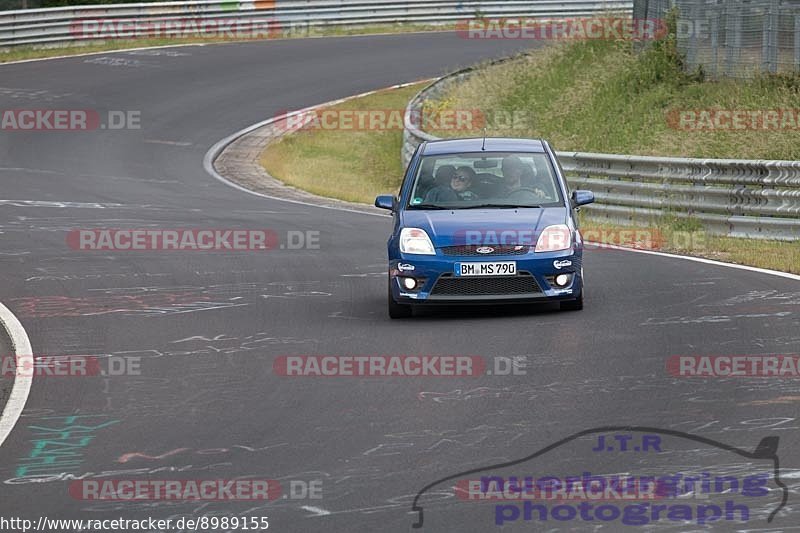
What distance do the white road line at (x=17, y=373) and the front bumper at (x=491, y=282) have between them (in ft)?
10.5

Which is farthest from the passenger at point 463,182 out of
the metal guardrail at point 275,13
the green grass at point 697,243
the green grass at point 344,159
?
the metal guardrail at point 275,13

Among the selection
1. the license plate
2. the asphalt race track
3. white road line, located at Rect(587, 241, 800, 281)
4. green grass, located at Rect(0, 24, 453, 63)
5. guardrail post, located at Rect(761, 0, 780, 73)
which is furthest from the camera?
green grass, located at Rect(0, 24, 453, 63)

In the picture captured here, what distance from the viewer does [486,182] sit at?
1301 cm

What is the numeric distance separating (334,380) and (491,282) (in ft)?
8.47

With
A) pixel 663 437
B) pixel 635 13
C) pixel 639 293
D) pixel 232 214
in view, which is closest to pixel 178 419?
pixel 663 437

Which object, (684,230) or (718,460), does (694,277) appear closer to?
(684,230)

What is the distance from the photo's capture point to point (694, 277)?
560 inches

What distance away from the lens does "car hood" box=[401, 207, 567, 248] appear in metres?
12.1

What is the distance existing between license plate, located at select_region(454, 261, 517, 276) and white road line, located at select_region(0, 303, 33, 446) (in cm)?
366

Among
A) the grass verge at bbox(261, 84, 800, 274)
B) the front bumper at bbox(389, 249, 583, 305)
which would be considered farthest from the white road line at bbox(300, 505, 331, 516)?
the grass verge at bbox(261, 84, 800, 274)

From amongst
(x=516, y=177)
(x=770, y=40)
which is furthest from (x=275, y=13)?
(x=516, y=177)

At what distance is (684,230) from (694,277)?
14.0ft

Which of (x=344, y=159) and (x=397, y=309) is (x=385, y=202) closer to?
(x=397, y=309)

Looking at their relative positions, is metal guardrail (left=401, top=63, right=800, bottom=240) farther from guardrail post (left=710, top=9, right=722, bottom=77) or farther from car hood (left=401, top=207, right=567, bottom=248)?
guardrail post (left=710, top=9, right=722, bottom=77)
